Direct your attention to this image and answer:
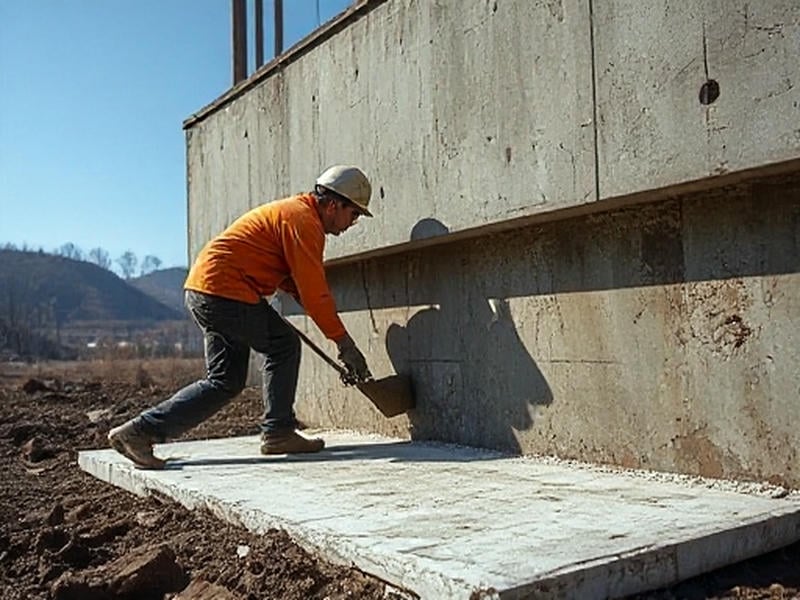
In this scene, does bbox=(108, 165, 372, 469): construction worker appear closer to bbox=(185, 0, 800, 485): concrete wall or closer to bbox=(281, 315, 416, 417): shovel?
bbox=(281, 315, 416, 417): shovel

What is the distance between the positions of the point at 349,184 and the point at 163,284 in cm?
10929

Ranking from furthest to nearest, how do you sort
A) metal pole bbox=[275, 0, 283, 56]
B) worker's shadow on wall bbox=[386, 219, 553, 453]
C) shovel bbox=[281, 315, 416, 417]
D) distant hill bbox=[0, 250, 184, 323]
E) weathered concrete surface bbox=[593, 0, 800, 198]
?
distant hill bbox=[0, 250, 184, 323], metal pole bbox=[275, 0, 283, 56], shovel bbox=[281, 315, 416, 417], worker's shadow on wall bbox=[386, 219, 553, 453], weathered concrete surface bbox=[593, 0, 800, 198]

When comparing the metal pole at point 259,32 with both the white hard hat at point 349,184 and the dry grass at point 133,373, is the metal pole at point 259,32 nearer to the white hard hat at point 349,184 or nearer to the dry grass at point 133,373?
the white hard hat at point 349,184

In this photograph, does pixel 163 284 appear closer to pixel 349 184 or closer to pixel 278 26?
pixel 278 26

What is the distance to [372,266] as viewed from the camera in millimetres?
4930

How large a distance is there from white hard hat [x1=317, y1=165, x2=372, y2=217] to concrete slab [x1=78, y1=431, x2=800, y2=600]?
121 cm

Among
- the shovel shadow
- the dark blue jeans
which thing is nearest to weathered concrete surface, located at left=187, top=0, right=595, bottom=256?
the dark blue jeans

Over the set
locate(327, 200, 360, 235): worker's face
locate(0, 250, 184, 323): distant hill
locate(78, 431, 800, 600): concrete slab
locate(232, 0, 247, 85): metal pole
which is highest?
locate(0, 250, 184, 323): distant hill

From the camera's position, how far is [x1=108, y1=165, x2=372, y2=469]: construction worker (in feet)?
13.6

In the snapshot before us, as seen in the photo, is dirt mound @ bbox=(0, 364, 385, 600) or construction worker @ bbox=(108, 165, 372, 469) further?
construction worker @ bbox=(108, 165, 372, 469)

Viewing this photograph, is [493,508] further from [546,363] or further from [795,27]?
[795,27]

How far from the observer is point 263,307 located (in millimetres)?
4359

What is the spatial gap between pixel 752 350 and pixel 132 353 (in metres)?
39.0

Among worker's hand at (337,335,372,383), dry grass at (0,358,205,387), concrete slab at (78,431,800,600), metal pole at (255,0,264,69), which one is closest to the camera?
concrete slab at (78,431,800,600)
